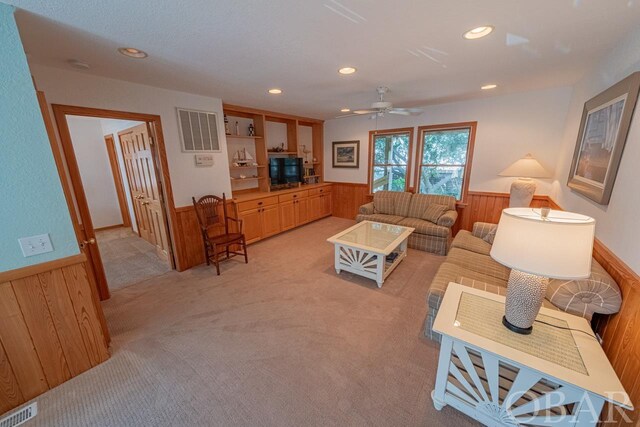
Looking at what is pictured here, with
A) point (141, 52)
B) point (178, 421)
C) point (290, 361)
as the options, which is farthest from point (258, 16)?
point (178, 421)

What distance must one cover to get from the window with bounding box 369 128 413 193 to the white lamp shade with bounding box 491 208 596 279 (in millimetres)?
3628

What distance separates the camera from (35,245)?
1.46 m

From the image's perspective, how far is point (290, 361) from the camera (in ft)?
5.87

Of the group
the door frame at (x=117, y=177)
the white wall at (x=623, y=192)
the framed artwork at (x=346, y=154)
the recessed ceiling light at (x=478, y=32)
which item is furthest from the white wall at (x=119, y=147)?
the white wall at (x=623, y=192)

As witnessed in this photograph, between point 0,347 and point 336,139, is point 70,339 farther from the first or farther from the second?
point 336,139

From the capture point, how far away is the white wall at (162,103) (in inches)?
85.0

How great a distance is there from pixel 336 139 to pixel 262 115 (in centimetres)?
188

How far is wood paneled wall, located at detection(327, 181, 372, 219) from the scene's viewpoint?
5277 millimetres

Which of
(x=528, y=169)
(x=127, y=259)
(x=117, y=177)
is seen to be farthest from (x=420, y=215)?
(x=117, y=177)

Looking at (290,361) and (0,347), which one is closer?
(0,347)

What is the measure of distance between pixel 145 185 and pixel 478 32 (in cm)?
424

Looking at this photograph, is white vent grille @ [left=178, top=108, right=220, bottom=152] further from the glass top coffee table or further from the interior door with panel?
the glass top coffee table

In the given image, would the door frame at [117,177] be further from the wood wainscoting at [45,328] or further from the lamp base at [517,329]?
the lamp base at [517,329]

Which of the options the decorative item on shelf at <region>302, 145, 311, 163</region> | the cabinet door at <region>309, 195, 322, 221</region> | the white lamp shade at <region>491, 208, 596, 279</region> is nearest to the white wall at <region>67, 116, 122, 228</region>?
the decorative item on shelf at <region>302, 145, 311, 163</region>
